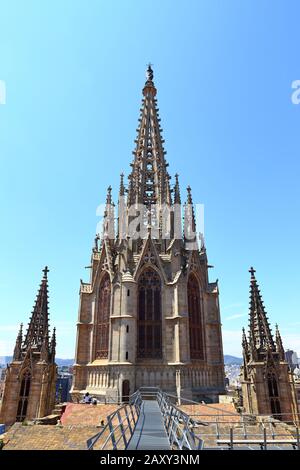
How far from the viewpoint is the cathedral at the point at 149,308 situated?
97.7 feet

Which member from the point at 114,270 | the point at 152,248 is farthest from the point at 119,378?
the point at 152,248

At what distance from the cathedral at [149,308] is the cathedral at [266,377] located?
4.13 meters

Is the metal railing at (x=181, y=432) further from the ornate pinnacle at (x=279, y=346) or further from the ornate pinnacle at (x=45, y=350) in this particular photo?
the ornate pinnacle at (x=45, y=350)

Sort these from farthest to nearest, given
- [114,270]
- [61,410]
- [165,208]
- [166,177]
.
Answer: [166,177] → [165,208] → [114,270] → [61,410]

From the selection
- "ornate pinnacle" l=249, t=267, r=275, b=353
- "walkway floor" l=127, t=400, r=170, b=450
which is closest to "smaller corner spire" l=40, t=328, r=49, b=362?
"walkway floor" l=127, t=400, r=170, b=450

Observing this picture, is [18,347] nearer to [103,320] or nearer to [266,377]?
[103,320]

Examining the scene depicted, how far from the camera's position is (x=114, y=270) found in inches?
1357

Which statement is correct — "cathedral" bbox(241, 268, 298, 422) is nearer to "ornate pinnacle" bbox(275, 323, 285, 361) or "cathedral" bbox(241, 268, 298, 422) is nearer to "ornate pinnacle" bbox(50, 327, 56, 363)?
"ornate pinnacle" bbox(275, 323, 285, 361)

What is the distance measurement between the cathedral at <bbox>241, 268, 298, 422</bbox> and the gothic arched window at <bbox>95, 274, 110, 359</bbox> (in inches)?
536

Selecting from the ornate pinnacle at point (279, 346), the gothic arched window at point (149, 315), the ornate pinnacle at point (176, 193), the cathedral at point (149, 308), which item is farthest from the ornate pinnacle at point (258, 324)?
the ornate pinnacle at point (176, 193)

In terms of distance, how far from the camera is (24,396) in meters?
28.0

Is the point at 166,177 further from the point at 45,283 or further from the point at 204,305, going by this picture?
the point at 45,283

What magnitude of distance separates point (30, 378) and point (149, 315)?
40.3 feet
